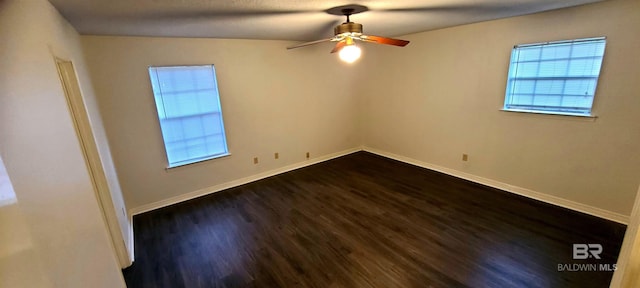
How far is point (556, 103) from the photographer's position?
3.13m

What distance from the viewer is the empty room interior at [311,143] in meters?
1.52

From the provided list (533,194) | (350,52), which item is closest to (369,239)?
(350,52)

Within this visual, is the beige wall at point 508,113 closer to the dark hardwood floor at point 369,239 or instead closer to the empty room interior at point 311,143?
the empty room interior at point 311,143

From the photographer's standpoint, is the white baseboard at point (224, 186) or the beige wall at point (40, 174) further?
the white baseboard at point (224, 186)

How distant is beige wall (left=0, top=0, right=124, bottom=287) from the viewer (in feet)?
1.73

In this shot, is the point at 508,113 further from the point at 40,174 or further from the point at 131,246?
the point at 131,246

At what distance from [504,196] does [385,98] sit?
2.51m

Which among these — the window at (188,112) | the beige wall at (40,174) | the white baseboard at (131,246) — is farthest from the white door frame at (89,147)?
the window at (188,112)

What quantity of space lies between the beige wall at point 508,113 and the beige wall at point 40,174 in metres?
4.23

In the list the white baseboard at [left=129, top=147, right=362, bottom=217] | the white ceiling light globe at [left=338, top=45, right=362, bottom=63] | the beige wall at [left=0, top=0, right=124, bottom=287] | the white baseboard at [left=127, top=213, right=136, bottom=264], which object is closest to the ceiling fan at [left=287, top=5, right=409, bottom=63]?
the white ceiling light globe at [left=338, top=45, right=362, bottom=63]

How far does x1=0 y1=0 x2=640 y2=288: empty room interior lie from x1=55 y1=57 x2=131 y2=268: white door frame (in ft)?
0.07

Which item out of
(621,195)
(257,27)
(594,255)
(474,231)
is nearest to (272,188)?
(257,27)

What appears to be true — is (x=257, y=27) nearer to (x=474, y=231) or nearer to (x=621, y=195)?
(x=474, y=231)

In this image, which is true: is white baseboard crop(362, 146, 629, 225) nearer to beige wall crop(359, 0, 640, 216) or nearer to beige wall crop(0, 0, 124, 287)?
beige wall crop(359, 0, 640, 216)
